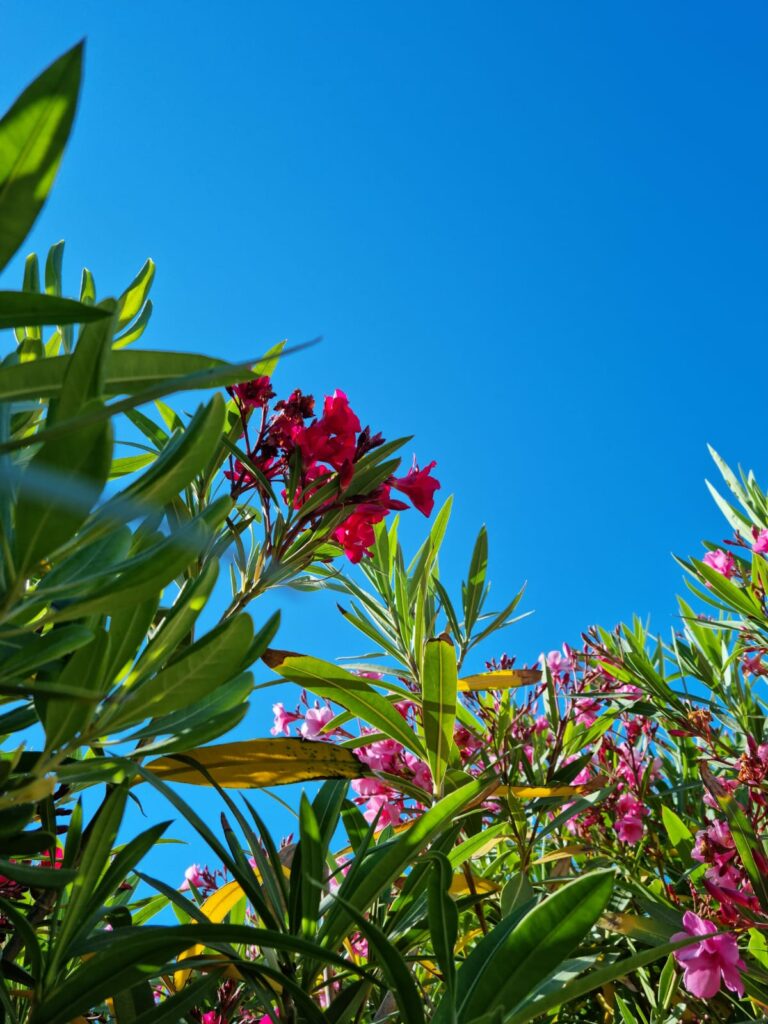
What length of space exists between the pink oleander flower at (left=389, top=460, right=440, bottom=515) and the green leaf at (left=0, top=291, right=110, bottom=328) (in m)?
1.04

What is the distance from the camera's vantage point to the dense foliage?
0.56 m

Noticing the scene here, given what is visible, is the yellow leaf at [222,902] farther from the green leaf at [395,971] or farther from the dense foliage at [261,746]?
the green leaf at [395,971]

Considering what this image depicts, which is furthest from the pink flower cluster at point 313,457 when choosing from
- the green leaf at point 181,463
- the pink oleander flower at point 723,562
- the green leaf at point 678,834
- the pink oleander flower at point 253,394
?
the pink oleander flower at point 723,562

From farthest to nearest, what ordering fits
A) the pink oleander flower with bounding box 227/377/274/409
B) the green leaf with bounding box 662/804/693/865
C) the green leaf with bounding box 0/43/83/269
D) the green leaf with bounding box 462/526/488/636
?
the green leaf with bounding box 462/526/488/636
the green leaf with bounding box 662/804/693/865
the pink oleander flower with bounding box 227/377/274/409
the green leaf with bounding box 0/43/83/269

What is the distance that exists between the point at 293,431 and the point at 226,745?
19.3 inches

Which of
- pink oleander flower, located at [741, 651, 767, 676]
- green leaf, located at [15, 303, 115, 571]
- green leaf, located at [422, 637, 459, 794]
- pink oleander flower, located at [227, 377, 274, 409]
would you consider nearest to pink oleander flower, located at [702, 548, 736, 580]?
pink oleander flower, located at [741, 651, 767, 676]

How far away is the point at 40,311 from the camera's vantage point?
0.54 m

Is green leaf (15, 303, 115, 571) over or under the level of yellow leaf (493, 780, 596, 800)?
over

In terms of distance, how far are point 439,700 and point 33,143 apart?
41.0 inches

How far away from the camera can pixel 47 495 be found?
52 cm

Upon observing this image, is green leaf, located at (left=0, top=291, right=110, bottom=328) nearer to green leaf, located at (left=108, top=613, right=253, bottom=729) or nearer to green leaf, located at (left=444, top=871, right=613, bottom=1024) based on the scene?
green leaf, located at (left=108, top=613, right=253, bottom=729)

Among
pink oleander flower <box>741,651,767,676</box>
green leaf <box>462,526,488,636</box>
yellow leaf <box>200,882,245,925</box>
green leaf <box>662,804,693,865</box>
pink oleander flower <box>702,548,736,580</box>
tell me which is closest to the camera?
yellow leaf <box>200,882,245,925</box>

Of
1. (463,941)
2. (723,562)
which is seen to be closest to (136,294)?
(463,941)

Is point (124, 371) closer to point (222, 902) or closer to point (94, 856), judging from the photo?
point (94, 856)
